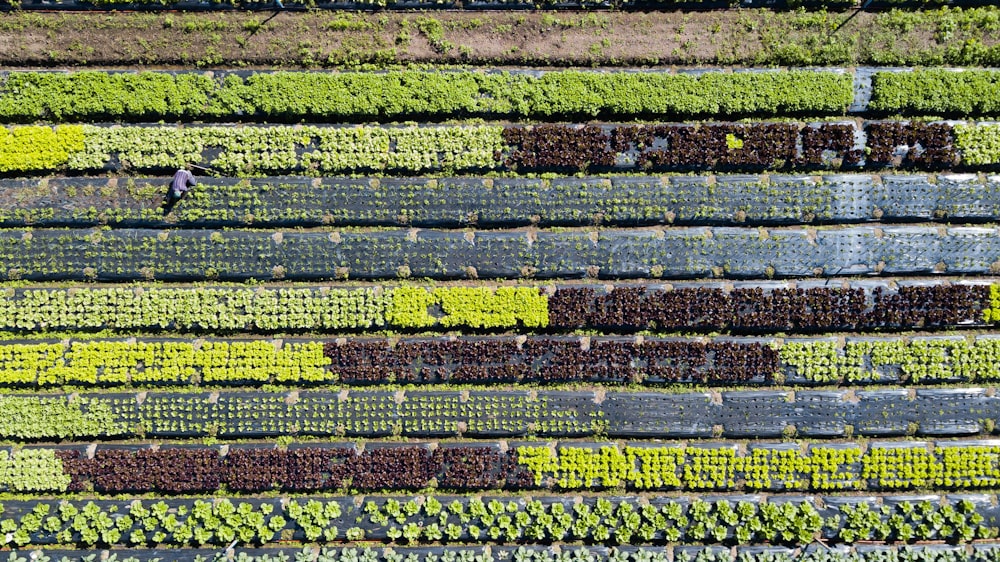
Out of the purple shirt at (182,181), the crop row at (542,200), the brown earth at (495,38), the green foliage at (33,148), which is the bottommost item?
the crop row at (542,200)

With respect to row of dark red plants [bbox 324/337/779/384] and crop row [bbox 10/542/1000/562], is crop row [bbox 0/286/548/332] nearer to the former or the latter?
row of dark red plants [bbox 324/337/779/384]

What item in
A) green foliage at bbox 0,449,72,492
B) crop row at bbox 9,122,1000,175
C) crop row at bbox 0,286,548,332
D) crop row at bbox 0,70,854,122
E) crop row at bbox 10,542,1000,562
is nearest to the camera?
crop row at bbox 10,542,1000,562

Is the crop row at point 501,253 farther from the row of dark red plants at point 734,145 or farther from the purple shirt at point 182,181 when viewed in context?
the row of dark red plants at point 734,145

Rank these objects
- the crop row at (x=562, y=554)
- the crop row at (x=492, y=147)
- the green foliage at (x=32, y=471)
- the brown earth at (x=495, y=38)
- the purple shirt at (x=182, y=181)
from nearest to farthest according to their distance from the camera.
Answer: the crop row at (x=562, y=554) → the purple shirt at (x=182, y=181) → the green foliage at (x=32, y=471) → the crop row at (x=492, y=147) → the brown earth at (x=495, y=38)

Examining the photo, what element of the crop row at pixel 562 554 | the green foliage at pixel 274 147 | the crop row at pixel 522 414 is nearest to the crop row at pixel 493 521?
the crop row at pixel 562 554

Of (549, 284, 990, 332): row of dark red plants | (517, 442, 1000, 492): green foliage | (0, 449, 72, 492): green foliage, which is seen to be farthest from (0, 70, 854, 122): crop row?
(517, 442, 1000, 492): green foliage

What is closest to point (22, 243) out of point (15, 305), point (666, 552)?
point (15, 305)
